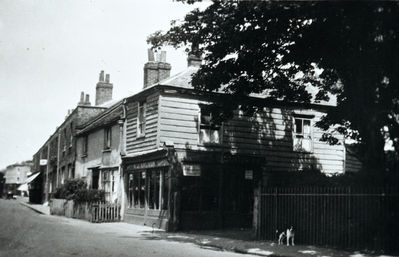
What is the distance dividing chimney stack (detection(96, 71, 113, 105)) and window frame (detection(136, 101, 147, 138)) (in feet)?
55.4

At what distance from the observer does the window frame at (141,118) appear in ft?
74.6

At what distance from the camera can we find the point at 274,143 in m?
23.5

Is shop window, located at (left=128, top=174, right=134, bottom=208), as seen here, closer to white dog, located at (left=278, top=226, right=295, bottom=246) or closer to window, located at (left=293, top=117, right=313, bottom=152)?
window, located at (left=293, top=117, right=313, bottom=152)

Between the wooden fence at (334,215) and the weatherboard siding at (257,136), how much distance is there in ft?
19.5

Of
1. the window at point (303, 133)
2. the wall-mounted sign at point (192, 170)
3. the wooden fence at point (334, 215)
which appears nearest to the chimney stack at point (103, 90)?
the window at point (303, 133)

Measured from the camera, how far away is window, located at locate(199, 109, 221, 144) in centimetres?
2150

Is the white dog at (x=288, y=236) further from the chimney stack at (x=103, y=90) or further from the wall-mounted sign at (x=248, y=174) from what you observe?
the chimney stack at (x=103, y=90)

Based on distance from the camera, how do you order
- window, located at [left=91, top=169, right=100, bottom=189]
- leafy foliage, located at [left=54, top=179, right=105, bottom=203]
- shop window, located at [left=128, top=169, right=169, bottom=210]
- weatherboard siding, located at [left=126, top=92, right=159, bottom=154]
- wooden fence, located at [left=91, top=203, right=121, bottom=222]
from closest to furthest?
shop window, located at [left=128, top=169, right=169, bottom=210]
weatherboard siding, located at [left=126, top=92, right=159, bottom=154]
wooden fence, located at [left=91, top=203, right=121, bottom=222]
leafy foliage, located at [left=54, top=179, right=105, bottom=203]
window, located at [left=91, top=169, right=100, bottom=189]

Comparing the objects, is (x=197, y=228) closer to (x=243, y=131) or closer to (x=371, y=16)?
(x=243, y=131)

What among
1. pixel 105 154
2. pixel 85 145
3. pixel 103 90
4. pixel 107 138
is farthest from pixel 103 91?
pixel 105 154

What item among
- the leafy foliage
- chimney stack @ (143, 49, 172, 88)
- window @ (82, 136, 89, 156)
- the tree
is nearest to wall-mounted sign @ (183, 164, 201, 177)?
the tree

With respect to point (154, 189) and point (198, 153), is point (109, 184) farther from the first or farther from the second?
point (198, 153)

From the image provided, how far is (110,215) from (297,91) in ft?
40.1

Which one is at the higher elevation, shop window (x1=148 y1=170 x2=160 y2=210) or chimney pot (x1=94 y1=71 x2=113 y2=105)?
chimney pot (x1=94 y1=71 x2=113 y2=105)
